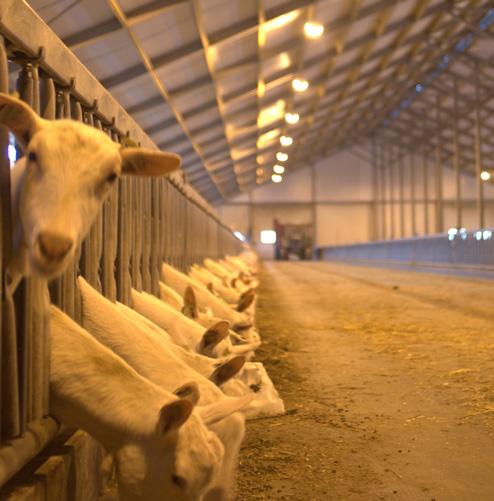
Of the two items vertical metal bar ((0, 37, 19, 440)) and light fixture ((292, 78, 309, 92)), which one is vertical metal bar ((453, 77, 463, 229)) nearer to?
light fixture ((292, 78, 309, 92))

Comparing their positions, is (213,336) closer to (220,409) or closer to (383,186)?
(220,409)

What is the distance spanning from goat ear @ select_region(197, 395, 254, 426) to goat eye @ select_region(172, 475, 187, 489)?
12.7 inches

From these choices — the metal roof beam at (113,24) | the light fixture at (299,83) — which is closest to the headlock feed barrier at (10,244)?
the metal roof beam at (113,24)

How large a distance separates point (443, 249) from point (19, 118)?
2017 centimetres

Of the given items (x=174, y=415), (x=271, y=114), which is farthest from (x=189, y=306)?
(x=271, y=114)

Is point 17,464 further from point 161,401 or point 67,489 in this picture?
point 161,401

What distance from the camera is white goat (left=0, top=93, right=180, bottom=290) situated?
6.70 ft

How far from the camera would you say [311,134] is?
37031mm

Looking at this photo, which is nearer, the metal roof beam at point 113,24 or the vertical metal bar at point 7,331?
the vertical metal bar at point 7,331

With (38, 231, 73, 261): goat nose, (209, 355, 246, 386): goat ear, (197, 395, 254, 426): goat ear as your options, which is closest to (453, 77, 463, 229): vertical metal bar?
(209, 355, 246, 386): goat ear

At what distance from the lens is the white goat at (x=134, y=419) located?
2342 millimetres

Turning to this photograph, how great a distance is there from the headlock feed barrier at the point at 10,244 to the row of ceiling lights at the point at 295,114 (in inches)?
483

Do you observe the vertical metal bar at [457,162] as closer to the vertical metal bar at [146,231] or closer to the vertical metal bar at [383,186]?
the vertical metal bar at [383,186]

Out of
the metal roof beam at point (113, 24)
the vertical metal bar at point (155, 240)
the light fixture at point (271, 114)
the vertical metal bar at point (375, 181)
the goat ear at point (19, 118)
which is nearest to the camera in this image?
the goat ear at point (19, 118)
